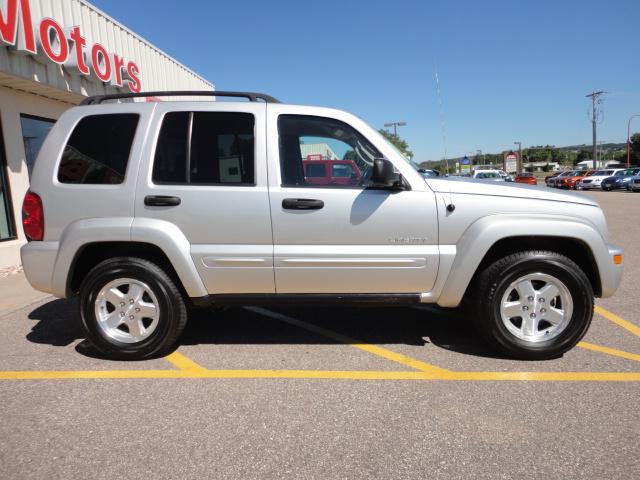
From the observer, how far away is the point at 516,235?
127 inches

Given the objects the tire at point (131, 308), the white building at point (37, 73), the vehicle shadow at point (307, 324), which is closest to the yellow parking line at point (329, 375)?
the tire at point (131, 308)

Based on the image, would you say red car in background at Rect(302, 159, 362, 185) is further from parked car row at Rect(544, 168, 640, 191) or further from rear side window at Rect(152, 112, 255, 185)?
parked car row at Rect(544, 168, 640, 191)

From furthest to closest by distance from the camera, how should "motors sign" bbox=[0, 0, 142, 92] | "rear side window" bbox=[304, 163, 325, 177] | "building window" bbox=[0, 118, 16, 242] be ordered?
"building window" bbox=[0, 118, 16, 242], "motors sign" bbox=[0, 0, 142, 92], "rear side window" bbox=[304, 163, 325, 177]

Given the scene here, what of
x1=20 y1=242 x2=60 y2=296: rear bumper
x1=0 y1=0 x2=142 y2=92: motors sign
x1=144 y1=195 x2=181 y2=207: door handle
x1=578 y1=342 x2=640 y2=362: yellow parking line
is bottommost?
x1=578 y1=342 x2=640 y2=362: yellow parking line

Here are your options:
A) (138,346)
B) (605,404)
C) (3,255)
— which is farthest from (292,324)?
(3,255)

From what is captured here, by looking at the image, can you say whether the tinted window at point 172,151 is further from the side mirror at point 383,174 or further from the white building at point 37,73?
the white building at point 37,73

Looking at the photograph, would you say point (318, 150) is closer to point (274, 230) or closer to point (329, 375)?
point (274, 230)

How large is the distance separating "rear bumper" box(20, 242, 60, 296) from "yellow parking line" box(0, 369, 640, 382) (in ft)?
2.19

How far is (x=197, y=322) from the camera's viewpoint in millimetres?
4477

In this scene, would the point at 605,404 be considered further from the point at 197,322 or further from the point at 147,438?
the point at 197,322

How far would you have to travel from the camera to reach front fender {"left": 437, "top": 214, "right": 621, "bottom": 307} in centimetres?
322

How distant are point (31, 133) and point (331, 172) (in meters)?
7.39

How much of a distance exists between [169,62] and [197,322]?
36.4 feet

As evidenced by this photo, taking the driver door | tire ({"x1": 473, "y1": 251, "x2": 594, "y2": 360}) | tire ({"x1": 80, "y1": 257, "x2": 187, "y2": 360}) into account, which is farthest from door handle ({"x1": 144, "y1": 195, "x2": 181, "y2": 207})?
tire ({"x1": 473, "y1": 251, "x2": 594, "y2": 360})
